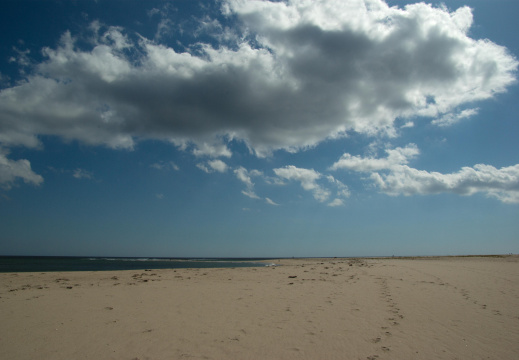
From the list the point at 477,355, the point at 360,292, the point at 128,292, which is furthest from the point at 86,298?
the point at 477,355

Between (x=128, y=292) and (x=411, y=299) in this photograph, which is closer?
→ (x=411, y=299)

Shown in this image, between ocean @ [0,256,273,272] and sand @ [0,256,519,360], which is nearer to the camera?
sand @ [0,256,519,360]

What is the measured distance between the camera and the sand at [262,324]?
6172mm

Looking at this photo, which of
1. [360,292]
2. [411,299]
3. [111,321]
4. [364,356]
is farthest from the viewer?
[360,292]

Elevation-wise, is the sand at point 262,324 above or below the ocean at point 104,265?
above

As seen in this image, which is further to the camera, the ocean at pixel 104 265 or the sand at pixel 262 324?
the ocean at pixel 104 265

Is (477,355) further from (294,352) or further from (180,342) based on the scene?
(180,342)

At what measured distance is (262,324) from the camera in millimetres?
7969

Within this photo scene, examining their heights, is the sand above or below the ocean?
above

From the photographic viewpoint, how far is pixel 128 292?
13.0 metres

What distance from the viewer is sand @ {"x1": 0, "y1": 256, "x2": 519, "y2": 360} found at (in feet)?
20.2

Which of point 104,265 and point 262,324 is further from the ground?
point 262,324

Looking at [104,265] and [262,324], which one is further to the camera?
[104,265]

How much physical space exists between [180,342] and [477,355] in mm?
6624
